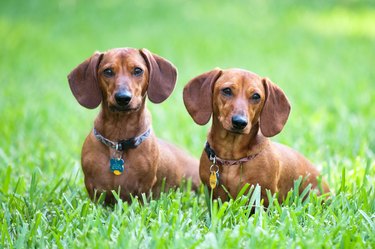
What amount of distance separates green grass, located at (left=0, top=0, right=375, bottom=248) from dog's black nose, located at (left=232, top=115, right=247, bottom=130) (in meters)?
0.45

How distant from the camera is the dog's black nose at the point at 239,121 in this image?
14.1 ft

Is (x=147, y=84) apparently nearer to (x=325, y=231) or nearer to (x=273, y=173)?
(x=273, y=173)

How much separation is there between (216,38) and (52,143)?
27.3 feet

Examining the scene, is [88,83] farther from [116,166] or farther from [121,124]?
[116,166]

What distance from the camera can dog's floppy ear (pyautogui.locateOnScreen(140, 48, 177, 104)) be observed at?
487cm

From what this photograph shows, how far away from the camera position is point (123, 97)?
452cm

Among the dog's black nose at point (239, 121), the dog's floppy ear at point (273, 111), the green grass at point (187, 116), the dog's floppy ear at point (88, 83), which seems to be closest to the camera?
the green grass at point (187, 116)

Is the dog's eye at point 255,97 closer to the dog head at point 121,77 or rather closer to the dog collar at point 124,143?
the dog head at point 121,77

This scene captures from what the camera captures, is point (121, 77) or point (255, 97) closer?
point (255, 97)

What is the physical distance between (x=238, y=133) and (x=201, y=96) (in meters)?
0.41

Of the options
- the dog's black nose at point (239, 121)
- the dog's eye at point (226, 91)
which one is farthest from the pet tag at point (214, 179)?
the dog's eye at point (226, 91)

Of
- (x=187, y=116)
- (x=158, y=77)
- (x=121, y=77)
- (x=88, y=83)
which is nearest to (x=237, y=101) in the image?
(x=158, y=77)

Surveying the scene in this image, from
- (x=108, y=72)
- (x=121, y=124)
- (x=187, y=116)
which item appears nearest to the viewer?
(x=108, y=72)

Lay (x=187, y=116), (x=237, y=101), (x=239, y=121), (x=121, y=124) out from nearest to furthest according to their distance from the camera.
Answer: (x=239, y=121) → (x=237, y=101) → (x=121, y=124) → (x=187, y=116)
